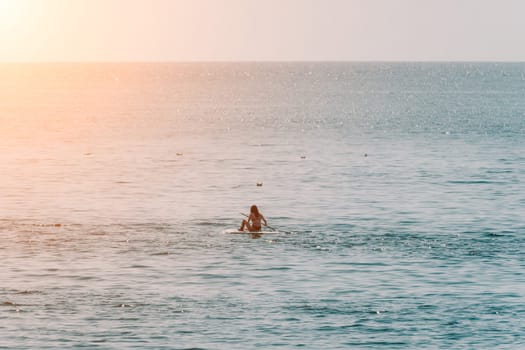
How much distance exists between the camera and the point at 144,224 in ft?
Result: 234

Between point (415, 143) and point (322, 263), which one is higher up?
point (415, 143)

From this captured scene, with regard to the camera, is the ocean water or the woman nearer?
the ocean water

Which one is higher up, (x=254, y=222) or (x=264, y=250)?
(x=254, y=222)

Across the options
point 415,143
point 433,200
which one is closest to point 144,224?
point 433,200

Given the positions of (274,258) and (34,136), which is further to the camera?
(34,136)

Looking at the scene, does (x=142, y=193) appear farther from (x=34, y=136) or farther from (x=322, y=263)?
(x=34, y=136)

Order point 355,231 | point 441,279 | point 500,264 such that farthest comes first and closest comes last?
point 355,231, point 500,264, point 441,279

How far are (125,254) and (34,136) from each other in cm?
9129

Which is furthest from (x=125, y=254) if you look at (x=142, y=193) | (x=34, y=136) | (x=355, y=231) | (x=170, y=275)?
(x=34, y=136)

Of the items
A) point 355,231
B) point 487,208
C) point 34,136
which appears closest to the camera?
point 355,231

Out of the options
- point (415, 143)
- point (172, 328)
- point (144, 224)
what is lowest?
point (172, 328)

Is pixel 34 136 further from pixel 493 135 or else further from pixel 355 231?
pixel 355 231

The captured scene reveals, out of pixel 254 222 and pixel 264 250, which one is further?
pixel 254 222

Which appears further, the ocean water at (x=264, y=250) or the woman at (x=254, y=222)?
the woman at (x=254, y=222)
